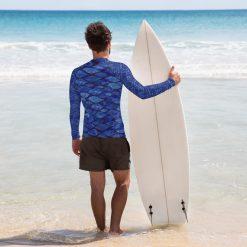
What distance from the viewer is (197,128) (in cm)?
653

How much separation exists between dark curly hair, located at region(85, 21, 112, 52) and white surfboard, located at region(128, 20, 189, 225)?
715 mm

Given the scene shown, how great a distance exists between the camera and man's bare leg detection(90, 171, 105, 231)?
3.22 m

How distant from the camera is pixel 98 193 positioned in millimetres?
3270

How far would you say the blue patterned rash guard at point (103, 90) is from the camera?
306cm

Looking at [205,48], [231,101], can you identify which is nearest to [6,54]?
[205,48]

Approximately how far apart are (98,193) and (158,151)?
25.6 inches

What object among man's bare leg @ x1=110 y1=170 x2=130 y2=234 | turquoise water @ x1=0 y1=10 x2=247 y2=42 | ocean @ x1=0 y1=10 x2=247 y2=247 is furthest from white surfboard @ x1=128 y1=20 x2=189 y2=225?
turquoise water @ x1=0 y1=10 x2=247 y2=42

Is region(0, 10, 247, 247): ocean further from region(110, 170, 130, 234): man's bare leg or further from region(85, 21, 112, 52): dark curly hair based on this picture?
region(85, 21, 112, 52): dark curly hair

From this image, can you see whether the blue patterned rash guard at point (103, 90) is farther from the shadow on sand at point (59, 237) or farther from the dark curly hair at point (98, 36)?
the shadow on sand at point (59, 237)

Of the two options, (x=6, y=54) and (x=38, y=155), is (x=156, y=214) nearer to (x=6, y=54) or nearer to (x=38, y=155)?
(x=38, y=155)

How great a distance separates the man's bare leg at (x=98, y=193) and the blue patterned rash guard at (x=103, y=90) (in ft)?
0.83

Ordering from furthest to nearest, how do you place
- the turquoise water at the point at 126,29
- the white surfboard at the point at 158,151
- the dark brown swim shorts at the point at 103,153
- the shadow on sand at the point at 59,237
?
the turquoise water at the point at 126,29, the white surfboard at the point at 158,151, the shadow on sand at the point at 59,237, the dark brown swim shorts at the point at 103,153

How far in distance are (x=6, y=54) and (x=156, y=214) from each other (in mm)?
15228

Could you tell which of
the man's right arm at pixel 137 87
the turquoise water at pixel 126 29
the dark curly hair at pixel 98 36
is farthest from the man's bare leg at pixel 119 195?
the turquoise water at pixel 126 29
